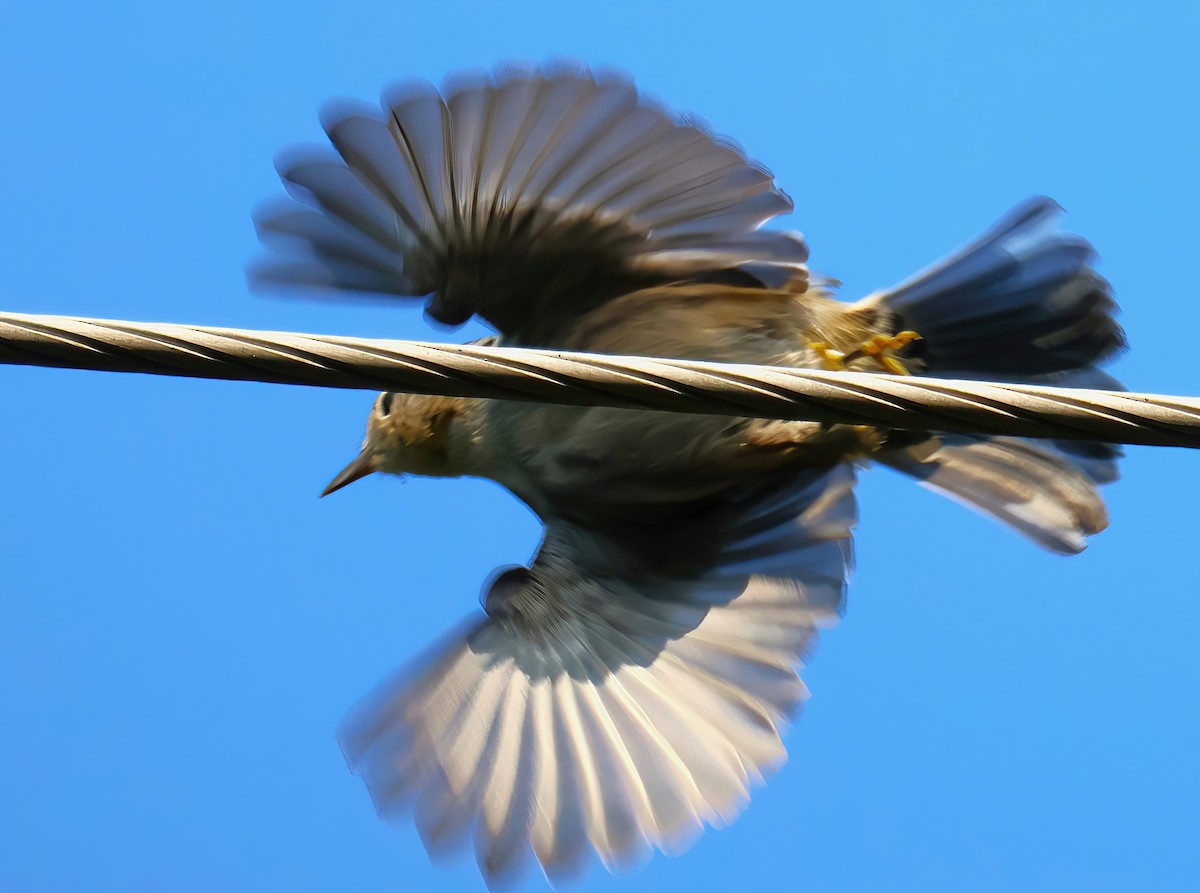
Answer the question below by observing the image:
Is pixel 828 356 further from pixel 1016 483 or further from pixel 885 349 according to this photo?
pixel 1016 483

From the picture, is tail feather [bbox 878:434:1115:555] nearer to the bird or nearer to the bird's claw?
the bird

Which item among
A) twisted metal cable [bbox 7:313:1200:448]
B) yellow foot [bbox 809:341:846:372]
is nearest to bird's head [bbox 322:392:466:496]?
yellow foot [bbox 809:341:846:372]

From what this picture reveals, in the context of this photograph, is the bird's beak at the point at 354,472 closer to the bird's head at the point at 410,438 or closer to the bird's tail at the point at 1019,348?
the bird's head at the point at 410,438

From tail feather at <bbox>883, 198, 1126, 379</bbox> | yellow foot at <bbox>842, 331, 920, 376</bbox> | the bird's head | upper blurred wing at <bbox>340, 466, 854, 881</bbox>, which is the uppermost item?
tail feather at <bbox>883, 198, 1126, 379</bbox>

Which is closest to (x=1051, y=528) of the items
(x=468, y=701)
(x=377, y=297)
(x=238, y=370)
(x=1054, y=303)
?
(x=1054, y=303)

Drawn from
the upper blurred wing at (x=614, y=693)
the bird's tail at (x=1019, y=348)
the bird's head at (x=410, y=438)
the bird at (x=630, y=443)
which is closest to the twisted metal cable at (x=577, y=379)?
the bird at (x=630, y=443)

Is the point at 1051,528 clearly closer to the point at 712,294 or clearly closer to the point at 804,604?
the point at 804,604
